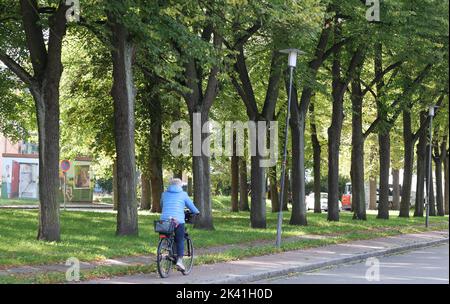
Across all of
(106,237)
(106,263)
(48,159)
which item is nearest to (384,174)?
(106,237)

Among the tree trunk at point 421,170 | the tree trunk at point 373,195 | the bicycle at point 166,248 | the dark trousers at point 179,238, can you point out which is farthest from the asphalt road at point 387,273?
the tree trunk at point 373,195

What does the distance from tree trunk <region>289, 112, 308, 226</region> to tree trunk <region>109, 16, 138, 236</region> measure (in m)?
9.26

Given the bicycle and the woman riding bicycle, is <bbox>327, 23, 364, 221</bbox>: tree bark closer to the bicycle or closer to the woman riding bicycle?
the woman riding bicycle

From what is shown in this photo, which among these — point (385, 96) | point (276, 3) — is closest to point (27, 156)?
point (385, 96)

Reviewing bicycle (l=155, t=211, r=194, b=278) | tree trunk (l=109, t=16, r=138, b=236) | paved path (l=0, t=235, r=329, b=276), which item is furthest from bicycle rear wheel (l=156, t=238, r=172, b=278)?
tree trunk (l=109, t=16, r=138, b=236)

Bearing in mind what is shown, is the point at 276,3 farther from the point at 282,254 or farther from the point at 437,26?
the point at 437,26

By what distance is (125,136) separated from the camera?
19.8 m

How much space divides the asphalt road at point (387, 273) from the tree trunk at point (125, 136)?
244 inches

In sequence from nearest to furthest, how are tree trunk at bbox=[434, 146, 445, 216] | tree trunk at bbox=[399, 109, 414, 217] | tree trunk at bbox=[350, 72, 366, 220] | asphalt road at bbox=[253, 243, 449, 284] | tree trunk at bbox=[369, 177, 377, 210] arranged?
1. asphalt road at bbox=[253, 243, 449, 284]
2. tree trunk at bbox=[350, 72, 366, 220]
3. tree trunk at bbox=[399, 109, 414, 217]
4. tree trunk at bbox=[434, 146, 445, 216]
5. tree trunk at bbox=[369, 177, 377, 210]

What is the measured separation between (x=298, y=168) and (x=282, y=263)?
12128 millimetres

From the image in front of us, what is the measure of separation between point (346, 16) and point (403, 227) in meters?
10.3

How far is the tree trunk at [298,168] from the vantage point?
27.5 m

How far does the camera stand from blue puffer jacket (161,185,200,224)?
12.9 m

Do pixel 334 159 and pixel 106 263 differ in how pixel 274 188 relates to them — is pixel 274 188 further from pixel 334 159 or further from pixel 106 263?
pixel 106 263
